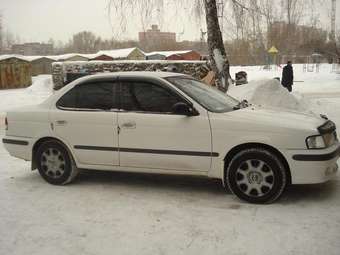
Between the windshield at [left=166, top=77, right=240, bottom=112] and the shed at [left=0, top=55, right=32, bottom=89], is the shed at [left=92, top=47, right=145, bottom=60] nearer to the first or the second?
the shed at [left=0, top=55, right=32, bottom=89]

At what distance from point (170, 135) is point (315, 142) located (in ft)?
5.50

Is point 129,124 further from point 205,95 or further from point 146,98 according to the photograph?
point 205,95

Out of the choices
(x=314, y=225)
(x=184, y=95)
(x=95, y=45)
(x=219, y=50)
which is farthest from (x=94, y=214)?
(x=95, y=45)

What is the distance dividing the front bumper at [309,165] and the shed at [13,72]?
2981 cm

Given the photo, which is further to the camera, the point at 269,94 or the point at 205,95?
the point at 269,94

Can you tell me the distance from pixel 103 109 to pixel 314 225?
299 cm

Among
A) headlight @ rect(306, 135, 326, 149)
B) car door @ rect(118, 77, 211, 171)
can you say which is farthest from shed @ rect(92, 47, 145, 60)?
headlight @ rect(306, 135, 326, 149)

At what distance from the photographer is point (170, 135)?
582cm

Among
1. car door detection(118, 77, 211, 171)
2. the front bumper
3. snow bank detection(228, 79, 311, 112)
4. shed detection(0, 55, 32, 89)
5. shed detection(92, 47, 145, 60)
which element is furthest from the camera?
shed detection(92, 47, 145, 60)

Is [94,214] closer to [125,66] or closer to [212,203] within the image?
[212,203]

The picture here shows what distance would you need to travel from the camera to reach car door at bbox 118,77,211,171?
573cm

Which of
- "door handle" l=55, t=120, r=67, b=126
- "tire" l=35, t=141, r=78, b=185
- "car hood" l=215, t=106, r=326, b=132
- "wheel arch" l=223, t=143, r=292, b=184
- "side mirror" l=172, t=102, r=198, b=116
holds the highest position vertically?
"side mirror" l=172, t=102, r=198, b=116

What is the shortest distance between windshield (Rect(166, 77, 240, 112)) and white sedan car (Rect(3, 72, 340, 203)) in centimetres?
2

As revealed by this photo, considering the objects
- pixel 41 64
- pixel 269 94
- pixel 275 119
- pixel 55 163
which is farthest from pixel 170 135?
pixel 41 64
